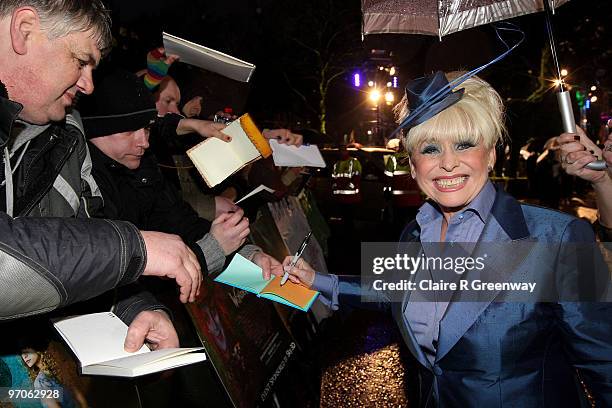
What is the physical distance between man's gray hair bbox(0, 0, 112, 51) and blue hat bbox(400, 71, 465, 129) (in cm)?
139

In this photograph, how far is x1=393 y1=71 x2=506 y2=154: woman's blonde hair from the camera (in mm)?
2520

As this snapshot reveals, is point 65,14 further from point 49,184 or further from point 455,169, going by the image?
point 455,169

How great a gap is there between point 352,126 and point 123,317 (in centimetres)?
3945

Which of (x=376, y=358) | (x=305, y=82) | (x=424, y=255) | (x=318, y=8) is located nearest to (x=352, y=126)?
(x=305, y=82)

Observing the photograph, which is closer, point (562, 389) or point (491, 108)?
point (562, 389)

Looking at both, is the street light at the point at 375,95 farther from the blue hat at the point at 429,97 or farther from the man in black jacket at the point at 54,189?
the man in black jacket at the point at 54,189

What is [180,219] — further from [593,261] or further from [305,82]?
[305,82]

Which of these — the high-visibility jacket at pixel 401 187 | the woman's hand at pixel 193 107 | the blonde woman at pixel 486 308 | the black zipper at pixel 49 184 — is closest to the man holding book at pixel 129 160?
the black zipper at pixel 49 184

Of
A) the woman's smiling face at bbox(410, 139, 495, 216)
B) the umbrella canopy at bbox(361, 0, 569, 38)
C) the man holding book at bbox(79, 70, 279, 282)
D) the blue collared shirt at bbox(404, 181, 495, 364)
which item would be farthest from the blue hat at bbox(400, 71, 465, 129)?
the man holding book at bbox(79, 70, 279, 282)

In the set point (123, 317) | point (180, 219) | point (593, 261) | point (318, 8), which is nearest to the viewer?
point (593, 261)

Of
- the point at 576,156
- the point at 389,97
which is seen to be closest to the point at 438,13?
the point at 576,156

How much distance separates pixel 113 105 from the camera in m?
3.09

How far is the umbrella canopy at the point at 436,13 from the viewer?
326 cm

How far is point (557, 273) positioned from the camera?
2.21m
